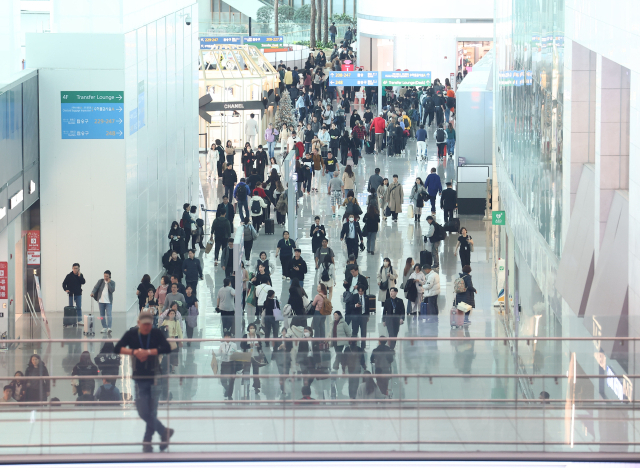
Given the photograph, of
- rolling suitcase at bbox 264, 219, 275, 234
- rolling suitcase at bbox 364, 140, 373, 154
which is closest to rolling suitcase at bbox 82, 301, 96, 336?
rolling suitcase at bbox 264, 219, 275, 234

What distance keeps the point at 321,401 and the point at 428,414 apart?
95 cm

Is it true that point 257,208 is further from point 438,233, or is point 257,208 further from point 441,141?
point 441,141

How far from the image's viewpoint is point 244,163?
28328mm

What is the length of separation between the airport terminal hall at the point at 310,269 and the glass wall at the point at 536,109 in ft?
0.32

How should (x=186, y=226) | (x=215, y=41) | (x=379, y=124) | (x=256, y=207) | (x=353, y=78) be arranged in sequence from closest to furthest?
(x=186, y=226)
(x=256, y=207)
(x=379, y=124)
(x=353, y=78)
(x=215, y=41)

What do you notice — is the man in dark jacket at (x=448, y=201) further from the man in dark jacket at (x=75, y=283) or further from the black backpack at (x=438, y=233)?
the man in dark jacket at (x=75, y=283)

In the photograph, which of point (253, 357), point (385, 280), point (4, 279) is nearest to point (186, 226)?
point (4, 279)

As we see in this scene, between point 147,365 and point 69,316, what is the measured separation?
26.9 ft

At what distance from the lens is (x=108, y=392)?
940 centimetres

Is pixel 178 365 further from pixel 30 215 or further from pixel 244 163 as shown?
pixel 244 163

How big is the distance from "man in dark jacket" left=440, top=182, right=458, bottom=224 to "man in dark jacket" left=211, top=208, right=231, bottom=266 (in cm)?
515

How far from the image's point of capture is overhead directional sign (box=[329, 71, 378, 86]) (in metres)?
38.0

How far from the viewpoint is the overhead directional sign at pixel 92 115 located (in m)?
17.7

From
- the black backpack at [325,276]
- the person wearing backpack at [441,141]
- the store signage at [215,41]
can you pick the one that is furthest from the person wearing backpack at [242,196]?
the store signage at [215,41]
